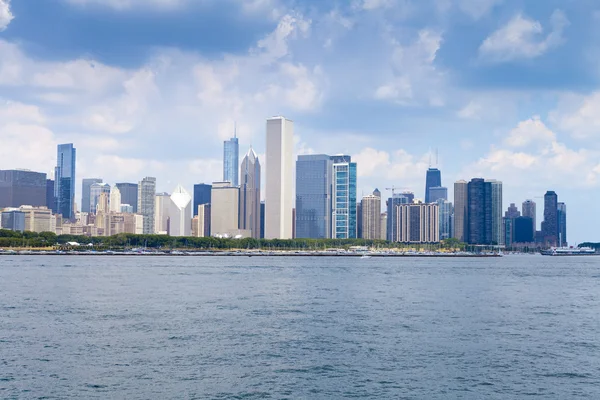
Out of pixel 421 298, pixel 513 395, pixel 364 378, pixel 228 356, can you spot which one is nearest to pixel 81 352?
pixel 228 356

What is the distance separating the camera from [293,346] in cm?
4872

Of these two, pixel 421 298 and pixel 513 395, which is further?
pixel 421 298

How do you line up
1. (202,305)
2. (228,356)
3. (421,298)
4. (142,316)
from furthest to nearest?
(421,298) → (202,305) → (142,316) → (228,356)

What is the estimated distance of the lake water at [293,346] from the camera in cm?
3741

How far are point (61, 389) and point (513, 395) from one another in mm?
22700

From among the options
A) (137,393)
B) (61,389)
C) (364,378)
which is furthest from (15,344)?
(364,378)

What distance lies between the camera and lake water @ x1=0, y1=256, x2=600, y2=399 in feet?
123

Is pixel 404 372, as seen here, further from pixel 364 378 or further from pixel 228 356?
pixel 228 356

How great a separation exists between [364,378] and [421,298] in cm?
4571

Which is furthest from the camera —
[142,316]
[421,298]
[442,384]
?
[421,298]

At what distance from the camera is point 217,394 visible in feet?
117

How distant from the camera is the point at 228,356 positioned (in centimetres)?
4506

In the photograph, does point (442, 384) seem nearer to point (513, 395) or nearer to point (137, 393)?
point (513, 395)

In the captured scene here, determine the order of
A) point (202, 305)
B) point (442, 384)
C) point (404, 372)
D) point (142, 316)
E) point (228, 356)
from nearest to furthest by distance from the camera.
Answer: point (442, 384) < point (404, 372) < point (228, 356) < point (142, 316) < point (202, 305)
